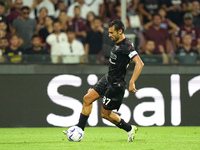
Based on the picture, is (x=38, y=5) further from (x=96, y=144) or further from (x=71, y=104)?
(x=96, y=144)

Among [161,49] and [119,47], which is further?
[161,49]

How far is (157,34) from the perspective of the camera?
1206 cm

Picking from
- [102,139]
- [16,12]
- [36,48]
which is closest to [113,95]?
[102,139]

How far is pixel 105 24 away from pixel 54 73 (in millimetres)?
3136

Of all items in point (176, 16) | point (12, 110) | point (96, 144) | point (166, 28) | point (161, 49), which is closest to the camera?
point (96, 144)

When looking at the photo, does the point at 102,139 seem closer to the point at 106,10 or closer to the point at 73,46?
the point at 73,46

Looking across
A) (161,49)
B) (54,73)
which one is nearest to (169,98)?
(161,49)

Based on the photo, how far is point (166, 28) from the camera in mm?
12516

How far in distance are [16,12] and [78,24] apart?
5.76ft

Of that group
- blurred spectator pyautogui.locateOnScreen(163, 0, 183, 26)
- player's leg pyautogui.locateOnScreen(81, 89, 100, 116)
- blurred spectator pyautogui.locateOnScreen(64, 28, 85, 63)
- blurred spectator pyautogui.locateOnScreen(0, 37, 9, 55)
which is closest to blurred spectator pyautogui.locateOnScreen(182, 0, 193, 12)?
blurred spectator pyautogui.locateOnScreen(163, 0, 183, 26)

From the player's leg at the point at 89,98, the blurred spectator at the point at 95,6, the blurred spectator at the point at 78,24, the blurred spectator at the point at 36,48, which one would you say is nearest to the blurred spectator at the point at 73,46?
the blurred spectator at the point at 78,24

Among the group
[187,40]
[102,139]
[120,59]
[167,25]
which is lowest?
[102,139]

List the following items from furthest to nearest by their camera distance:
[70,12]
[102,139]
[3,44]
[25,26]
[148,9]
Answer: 1. [148,9]
2. [70,12]
3. [25,26]
4. [3,44]
5. [102,139]

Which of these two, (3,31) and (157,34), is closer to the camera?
(3,31)
